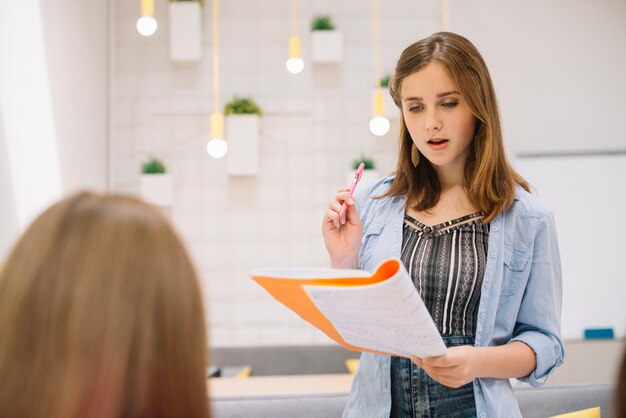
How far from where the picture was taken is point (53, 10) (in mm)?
4227

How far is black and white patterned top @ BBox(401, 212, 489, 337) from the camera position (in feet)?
4.61

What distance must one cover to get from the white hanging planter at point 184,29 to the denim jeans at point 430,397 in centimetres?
422

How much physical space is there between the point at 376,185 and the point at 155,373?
1071mm

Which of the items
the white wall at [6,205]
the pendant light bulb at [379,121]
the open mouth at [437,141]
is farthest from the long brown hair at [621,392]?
the pendant light bulb at [379,121]

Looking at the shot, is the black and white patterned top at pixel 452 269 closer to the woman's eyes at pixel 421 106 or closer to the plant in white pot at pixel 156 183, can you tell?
the woman's eyes at pixel 421 106

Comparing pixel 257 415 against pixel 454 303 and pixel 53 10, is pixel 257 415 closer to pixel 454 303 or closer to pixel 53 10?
pixel 454 303

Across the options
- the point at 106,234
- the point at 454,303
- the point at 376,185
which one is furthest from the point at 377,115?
the point at 106,234

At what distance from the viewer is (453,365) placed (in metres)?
1.22

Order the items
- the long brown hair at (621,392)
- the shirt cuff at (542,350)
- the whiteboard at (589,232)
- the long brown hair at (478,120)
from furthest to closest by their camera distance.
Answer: the whiteboard at (589,232) → the long brown hair at (478,120) → the shirt cuff at (542,350) → the long brown hair at (621,392)

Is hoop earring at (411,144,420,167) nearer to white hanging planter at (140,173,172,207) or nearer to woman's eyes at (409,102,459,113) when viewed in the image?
woman's eyes at (409,102,459,113)

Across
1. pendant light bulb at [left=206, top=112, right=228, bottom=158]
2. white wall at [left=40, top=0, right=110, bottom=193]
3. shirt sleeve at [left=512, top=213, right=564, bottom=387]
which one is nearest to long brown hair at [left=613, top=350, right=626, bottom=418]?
shirt sleeve at [left=512, top=213, right=564, bottom=387]

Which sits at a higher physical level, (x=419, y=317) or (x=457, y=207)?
(x=457, y=207)

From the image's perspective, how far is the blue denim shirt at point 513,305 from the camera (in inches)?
54.0

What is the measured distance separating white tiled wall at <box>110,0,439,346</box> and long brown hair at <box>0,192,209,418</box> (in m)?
4.65
